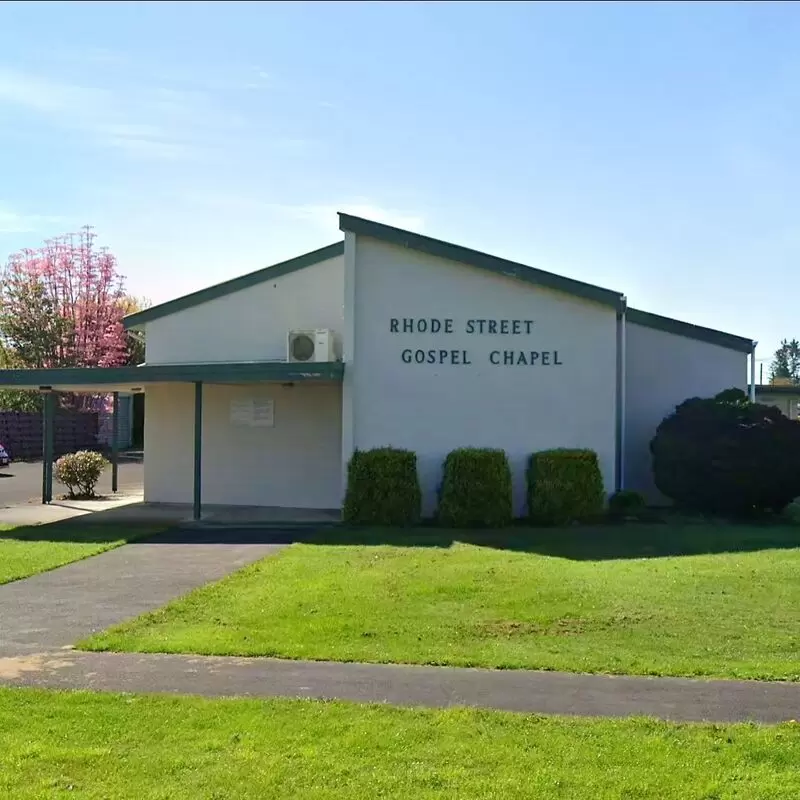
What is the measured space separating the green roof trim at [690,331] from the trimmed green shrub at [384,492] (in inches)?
227

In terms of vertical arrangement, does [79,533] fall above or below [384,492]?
below

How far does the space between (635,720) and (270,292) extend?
13449mm

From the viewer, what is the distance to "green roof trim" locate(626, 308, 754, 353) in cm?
1762

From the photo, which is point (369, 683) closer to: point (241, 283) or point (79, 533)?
point (79, 533)

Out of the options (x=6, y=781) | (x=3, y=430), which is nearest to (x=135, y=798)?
(x=6, y=781)

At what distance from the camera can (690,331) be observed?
1784 centimetres

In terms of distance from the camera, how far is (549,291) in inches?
618

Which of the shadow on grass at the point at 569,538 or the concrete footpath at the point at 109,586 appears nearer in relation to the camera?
the concrete footpath at the point at 109,586

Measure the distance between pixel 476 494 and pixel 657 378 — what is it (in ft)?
17.5

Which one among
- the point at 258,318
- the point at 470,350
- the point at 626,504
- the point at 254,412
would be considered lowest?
the point at 626,504

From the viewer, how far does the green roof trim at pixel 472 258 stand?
50.2 ft

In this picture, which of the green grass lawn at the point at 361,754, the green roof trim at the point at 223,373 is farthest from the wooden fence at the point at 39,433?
the green grass lawn at the point at 361,754

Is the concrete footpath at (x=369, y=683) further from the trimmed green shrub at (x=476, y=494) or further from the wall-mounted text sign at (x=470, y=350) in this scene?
the wall-mounted text sign at (x=470, y=350)

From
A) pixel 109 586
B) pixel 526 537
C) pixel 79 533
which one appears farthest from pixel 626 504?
pixel 109 586
